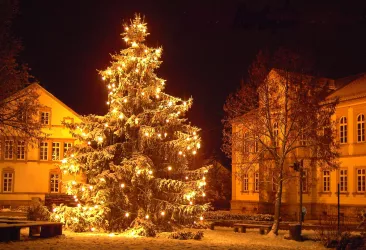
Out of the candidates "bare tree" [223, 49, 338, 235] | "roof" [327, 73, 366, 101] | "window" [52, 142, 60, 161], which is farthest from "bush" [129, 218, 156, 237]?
"window" [52, 142, 60, 161]

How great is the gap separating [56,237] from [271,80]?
1397 cm

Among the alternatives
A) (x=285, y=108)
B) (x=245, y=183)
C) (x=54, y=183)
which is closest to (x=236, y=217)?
(x=285, y=108)

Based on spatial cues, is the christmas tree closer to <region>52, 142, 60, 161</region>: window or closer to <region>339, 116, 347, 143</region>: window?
Result: <region>339, 116, 347, 143</region>: window

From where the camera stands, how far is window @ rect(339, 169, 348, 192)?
43.2m

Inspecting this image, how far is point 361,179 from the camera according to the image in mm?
42156

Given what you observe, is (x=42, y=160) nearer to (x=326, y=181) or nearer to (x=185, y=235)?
(x=326, y=181)

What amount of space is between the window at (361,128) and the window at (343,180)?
9.27ft

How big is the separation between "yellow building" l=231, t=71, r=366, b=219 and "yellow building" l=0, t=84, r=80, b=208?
19513 mm

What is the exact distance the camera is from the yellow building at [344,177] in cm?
4206

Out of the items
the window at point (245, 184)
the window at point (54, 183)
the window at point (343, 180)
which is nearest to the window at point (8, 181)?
the window at point (54, 183)

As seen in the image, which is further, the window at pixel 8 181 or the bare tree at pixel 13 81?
the window at pixel 8 181


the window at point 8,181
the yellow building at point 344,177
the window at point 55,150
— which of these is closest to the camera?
the yellow building at point 344,177

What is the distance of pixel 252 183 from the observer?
1953 inches

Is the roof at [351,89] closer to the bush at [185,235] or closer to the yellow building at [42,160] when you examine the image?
the bush at [185,235]
